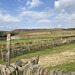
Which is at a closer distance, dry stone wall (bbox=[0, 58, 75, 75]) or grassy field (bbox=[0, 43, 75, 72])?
dry stone wall (bbox=[0, 58, 75, 75])

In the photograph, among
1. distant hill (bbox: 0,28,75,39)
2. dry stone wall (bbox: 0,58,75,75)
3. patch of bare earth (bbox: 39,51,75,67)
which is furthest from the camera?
distant hill (bbox: 0,28,75,39)

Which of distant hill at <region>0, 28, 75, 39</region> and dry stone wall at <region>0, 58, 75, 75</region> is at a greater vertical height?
distant hill at <region>0, 28, 75, 39</region>

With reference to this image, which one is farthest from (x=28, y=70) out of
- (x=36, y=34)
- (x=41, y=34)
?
(x=41, y=34)

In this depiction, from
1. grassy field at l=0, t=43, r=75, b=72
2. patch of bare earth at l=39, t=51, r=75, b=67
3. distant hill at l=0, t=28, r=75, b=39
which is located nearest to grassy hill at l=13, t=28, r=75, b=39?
distant hill at l=0, t=28, r=75, b=39

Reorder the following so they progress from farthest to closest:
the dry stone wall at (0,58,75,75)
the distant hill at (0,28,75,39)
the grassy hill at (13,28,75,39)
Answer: the grassy hill at (13,28,75,39), the distant hill at (0,28,75,39), the dry stone wall at (0,58,75,75)

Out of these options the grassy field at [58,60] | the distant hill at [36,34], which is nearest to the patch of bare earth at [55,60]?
the grassy field at [58,60]

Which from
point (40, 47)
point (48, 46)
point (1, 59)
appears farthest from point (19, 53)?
point (48, 46)

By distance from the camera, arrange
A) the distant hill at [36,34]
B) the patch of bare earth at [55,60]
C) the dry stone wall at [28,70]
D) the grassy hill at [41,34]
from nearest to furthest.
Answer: the dry stone wall at [28,70], the patch of bare earth at [55,60], the distant hill at [36,34], the grassy hill at [41,34]

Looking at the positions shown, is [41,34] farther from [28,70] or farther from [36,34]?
[28,70]

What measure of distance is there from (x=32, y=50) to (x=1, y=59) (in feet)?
19.5

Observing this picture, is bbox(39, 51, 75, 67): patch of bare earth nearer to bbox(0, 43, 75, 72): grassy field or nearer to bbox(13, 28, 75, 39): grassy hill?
bbox(0, 43, 75, 72): grassy field

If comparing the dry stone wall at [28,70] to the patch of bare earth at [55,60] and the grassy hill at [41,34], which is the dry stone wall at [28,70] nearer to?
the patch of bare earth at [55,60]

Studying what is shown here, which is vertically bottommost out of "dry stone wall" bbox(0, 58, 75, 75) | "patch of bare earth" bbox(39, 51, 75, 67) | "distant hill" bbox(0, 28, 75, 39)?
"patch of bare earth" bbox(39, 51, 75, 67)

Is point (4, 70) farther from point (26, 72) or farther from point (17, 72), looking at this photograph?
point (26, 72)
